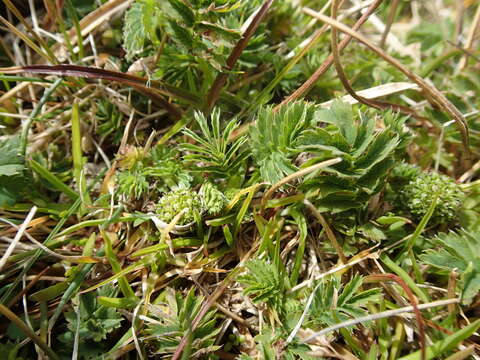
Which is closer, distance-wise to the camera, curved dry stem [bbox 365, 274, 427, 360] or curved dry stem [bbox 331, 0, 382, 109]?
curved dry stem [bbox 365, 274, 427, 360]

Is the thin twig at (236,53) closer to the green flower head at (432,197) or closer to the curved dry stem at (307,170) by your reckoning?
the curved dry stem at (307,170)

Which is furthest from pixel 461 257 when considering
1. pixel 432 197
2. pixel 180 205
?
pixel 180 205

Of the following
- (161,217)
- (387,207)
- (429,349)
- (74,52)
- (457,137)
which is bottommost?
(161,217)

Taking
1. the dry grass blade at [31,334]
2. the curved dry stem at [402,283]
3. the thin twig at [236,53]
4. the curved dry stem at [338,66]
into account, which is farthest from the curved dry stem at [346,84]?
the dry grass blade at [31,334]

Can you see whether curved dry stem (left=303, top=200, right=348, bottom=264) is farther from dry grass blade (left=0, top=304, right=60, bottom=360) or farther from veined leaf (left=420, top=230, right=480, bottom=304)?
dry grass blade (left=0, top=304, right=60, bottom=360)

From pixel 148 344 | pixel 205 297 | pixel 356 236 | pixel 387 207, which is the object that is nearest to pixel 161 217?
pixel 205 297

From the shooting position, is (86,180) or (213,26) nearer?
(213,26)

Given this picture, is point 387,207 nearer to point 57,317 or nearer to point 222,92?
point 222,92

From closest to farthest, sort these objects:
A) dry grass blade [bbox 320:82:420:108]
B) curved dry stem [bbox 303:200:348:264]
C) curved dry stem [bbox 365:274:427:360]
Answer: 1. curved dry stem [bbox 365:274:427:360]
2. curved dry stem [bbox 303:200:348:264]
3. dry grass blade [bbox 320:82:420:108]

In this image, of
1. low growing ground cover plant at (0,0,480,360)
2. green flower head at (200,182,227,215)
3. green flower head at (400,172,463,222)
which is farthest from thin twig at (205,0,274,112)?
green flower head at (400,172,463,222)
